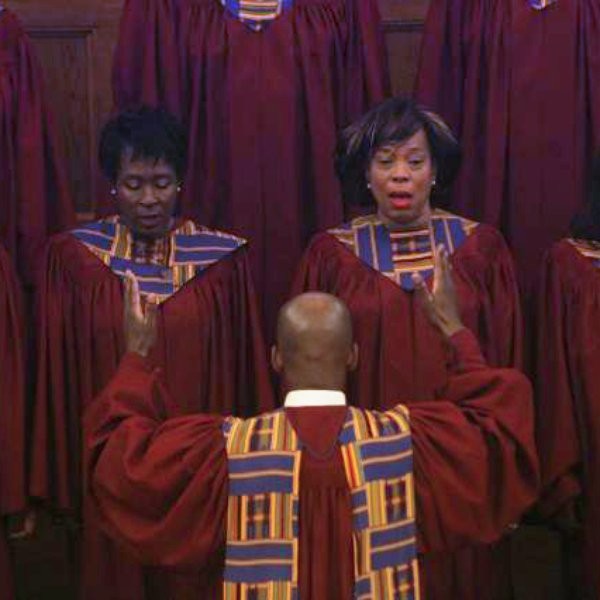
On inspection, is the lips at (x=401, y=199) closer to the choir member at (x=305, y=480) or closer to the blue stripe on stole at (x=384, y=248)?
the blue stripe on stole at (x=384, y=248)

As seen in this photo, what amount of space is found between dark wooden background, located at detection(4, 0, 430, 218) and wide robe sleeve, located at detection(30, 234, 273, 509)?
0.86 m

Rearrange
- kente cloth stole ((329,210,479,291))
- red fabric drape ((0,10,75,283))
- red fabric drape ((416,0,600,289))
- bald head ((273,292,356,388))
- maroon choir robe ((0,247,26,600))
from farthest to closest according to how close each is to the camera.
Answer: red fabric drape ((416,0,600,289)) < red fabric drape ((0,10,75,283)) < kente cloth stole ((329,210,479,291)) < maroon choir robe ((0,247,26,600)) < bald head ((273,292,356,388))

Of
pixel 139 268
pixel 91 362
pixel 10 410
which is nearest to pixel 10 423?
pixel 10 410

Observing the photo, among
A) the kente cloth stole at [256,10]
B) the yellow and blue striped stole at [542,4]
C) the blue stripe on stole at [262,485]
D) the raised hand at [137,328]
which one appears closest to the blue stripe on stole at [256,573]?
the blue stripe on stole at [262,485]

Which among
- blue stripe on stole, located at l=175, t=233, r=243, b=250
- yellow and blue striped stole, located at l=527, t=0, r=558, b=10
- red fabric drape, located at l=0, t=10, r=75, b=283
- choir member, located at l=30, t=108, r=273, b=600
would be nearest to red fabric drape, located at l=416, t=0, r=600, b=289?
yellow and blue striped stole, located at l=527, t=0, r=558, b=10

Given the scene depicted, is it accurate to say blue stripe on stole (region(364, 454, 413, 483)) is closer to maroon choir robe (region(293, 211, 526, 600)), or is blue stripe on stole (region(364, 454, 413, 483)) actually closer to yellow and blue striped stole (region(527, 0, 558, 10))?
maroon choir robe (region(293, 211, 526, 600))

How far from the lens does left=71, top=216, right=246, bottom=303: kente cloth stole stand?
3.32 metres

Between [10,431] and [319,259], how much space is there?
36.3 inches

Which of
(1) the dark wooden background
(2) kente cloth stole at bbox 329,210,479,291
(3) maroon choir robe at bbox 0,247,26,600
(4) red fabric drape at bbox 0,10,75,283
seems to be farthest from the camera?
(1) the dark wooden background

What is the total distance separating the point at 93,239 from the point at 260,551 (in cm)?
124

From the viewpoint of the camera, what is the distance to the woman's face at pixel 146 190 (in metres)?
3.27

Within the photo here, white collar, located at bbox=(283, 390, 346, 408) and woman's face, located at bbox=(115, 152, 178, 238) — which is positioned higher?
woman's face, located at bbox=(115, 152, 178, 238)

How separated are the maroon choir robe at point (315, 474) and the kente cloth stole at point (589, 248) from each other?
2.78 ft

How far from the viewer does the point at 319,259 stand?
338 centimetres
